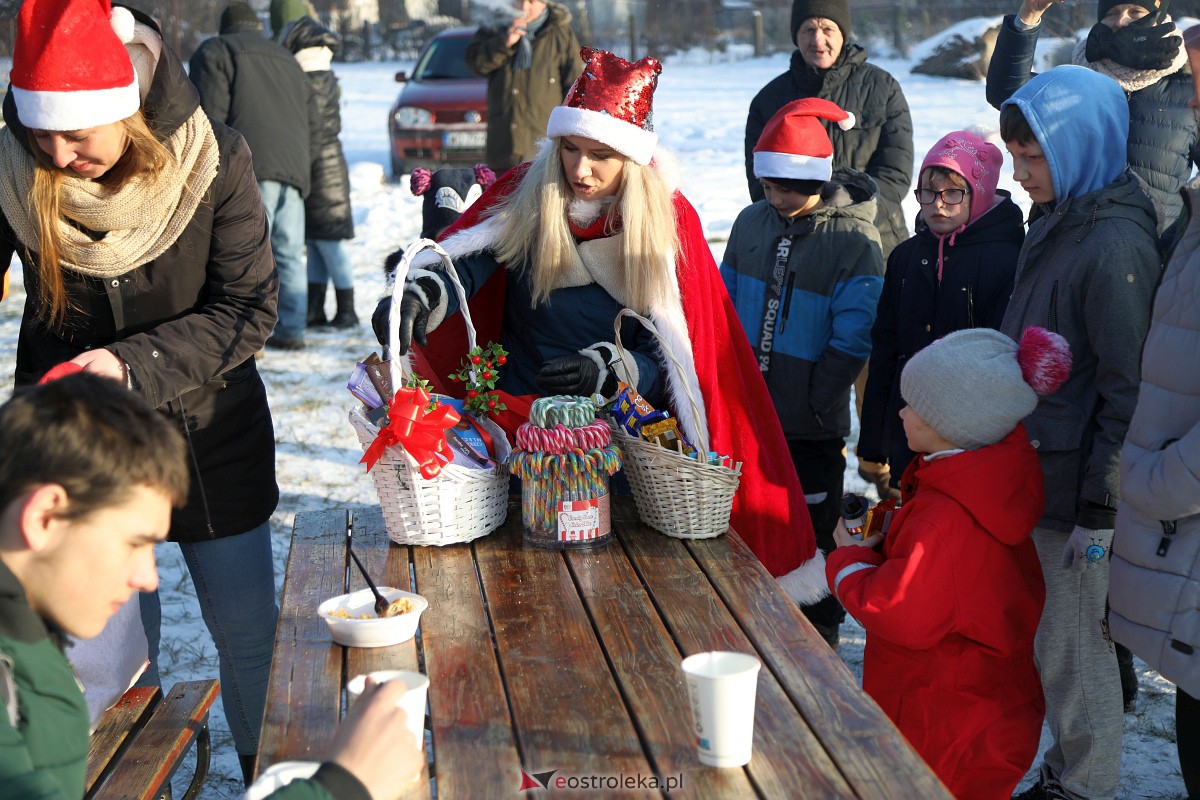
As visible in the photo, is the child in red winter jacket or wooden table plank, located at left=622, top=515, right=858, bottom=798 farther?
the child in red winter jacket

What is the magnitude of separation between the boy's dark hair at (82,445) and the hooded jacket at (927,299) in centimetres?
261

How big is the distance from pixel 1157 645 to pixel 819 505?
5.57ft

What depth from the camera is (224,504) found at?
2857 mm

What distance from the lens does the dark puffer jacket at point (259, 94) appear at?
6.88 metres

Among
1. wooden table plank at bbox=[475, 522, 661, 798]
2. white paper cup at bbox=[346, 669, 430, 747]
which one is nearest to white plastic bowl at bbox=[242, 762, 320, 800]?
white paper cup at bbox=[346, 669, 430, 747]

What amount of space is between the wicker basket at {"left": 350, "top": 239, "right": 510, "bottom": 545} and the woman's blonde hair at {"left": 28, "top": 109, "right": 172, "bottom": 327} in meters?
0.59

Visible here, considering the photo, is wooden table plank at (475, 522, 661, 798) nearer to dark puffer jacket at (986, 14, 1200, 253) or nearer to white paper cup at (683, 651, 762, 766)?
white paper cup at (683, 651, 762, 766)

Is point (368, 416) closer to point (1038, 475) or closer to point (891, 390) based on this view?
point (1038, 475)

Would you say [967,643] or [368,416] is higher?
[368,416]

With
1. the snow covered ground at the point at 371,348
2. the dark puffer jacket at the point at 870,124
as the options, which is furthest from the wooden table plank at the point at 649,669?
the dark puffer jacket at the point at 870,124

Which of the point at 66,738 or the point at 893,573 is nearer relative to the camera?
the point at 66,738

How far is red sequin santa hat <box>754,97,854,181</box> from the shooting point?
3.87 m

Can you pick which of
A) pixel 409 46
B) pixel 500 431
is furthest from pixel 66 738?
pixel 409 46

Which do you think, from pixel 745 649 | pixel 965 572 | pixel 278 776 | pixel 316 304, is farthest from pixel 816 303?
pixel 316 304
